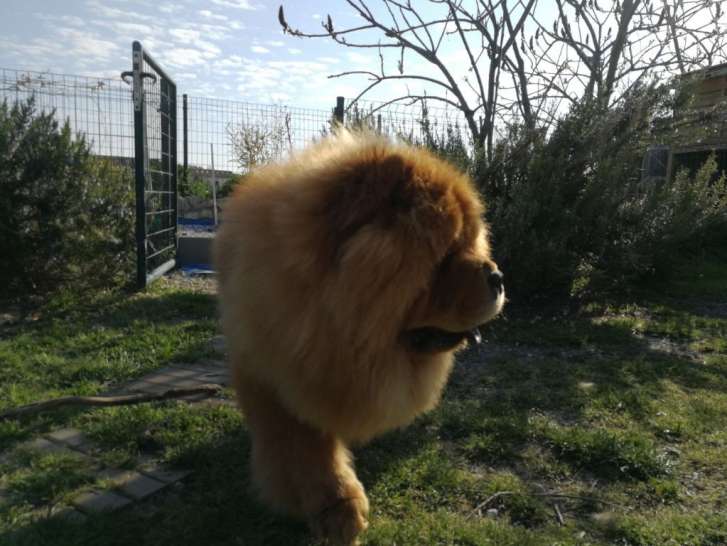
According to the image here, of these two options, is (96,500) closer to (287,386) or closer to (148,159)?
(287,386)

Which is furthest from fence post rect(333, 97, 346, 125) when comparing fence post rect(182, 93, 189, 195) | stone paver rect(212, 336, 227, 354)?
fence post rect(182, 93, 189, 195)

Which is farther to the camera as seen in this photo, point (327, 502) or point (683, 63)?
point (683, 63)

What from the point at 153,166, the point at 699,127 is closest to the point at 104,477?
the point at 153,166

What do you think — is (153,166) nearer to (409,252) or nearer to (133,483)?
(133,483)

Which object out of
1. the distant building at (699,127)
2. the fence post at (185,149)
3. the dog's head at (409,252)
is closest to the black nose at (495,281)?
the dog's head at (409,252)

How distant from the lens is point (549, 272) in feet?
18.2

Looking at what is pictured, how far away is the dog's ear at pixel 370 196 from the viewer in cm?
192

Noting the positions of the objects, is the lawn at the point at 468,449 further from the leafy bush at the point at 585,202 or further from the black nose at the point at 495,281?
the black nose at the point at 495,281

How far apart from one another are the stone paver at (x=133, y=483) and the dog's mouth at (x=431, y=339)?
1387mm

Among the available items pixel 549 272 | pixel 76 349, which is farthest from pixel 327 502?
pixel 549 272

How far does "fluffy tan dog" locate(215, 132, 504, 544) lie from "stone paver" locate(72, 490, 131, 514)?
744mm

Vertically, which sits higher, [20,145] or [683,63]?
[683,63]

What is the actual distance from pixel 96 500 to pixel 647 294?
20.9 feet

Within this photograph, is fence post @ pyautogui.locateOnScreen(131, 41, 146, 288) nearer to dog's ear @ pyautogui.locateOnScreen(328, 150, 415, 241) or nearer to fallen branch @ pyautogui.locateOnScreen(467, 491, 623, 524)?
dog's ear @ pyautogui.locateOnScreen(328, 150, 415, 241)
